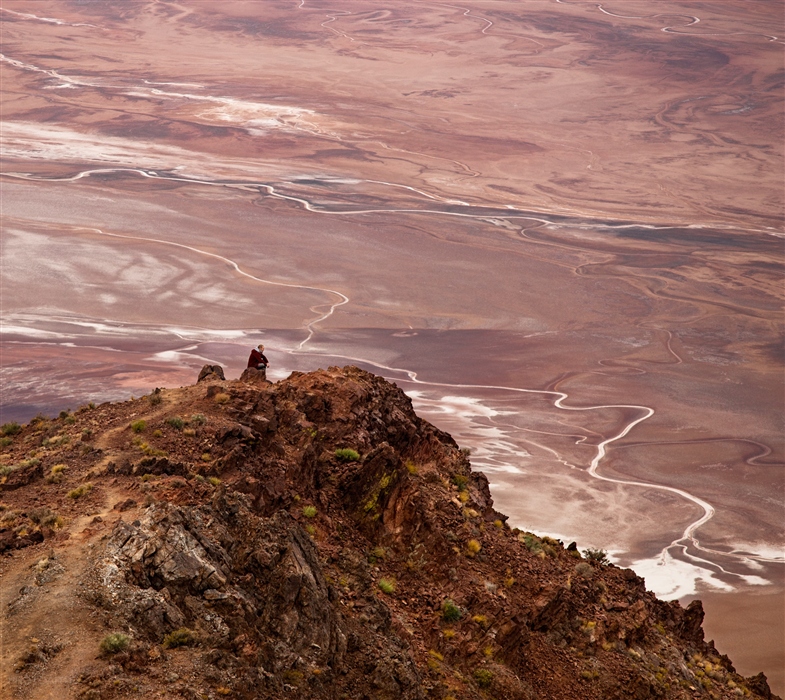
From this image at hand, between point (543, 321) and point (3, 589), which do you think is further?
point (543, 321)

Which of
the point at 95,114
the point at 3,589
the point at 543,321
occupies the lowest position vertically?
the point at 543,321

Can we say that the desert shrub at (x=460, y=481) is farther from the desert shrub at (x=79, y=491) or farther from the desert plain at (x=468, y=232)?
the desert plain at (x=468, y=232)

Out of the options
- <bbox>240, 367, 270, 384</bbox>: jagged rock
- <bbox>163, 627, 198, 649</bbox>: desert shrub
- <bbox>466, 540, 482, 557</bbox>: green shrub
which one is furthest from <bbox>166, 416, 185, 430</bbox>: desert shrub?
<bbox>163, 627, 198, 649</bbox>: desert shrub

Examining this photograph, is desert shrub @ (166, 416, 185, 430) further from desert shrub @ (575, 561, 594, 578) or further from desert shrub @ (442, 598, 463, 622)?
desert shrub @ (575, 561, 594, 578)

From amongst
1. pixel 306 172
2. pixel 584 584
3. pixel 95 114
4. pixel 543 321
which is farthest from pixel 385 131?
pixel 584 584

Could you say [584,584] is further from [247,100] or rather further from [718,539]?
[247,100]

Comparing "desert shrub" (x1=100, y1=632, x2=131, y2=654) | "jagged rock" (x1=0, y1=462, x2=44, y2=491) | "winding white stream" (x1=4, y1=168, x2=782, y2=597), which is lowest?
"winding white stream" (x1=4, y1=168, x2=782, y2=597)
